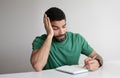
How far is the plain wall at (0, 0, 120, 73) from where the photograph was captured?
2.59m

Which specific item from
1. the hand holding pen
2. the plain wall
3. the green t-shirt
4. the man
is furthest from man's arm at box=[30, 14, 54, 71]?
the plain wall

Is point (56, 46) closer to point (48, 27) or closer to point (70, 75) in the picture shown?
point (48, 27)

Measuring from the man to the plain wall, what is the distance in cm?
80

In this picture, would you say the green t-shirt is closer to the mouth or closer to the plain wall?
the mouth

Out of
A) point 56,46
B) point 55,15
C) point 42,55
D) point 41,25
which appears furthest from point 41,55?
point 41,25

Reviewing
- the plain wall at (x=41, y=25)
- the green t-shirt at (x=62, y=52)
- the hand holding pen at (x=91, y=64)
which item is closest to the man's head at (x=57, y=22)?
the green t-shirt at (x=62, y=52)

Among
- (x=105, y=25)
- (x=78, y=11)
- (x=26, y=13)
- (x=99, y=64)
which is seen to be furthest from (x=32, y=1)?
(x=99, y=64)

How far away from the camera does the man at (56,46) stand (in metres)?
1.65

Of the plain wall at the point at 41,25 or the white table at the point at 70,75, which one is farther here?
the plain wall at the point at 41,25

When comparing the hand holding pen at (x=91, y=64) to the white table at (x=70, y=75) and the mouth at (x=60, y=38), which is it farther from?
the mouth at (x=60, y=38)

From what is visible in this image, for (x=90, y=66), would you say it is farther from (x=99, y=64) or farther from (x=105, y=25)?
(x=105, y=25)

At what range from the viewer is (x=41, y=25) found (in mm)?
2635

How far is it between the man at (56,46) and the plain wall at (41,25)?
0.80m

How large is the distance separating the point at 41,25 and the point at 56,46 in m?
0.85
